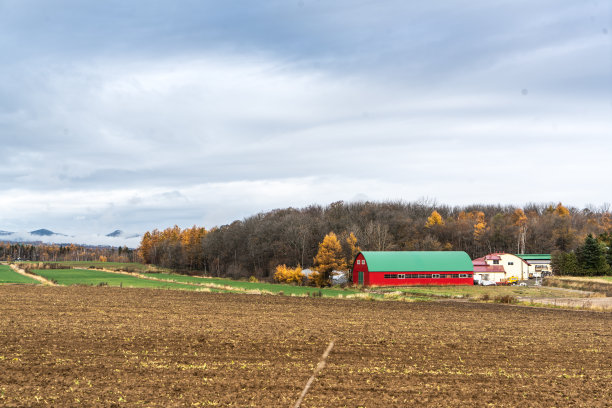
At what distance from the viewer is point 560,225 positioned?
12950 centimetres

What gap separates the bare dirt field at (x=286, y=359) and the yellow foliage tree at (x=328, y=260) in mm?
49270

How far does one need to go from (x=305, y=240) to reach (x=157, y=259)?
246ft

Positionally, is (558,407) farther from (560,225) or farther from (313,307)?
(560,225)

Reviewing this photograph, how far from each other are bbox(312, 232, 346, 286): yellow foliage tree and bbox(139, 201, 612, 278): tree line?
8212 millimetres

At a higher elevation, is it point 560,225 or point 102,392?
point 560,225

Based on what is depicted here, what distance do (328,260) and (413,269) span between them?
1430 cm

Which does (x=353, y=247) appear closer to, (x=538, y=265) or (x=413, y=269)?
(x=413, y=269)

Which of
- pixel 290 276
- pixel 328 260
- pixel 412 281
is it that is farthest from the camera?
pixel 290 276

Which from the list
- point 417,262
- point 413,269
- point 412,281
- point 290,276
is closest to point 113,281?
point 290,276

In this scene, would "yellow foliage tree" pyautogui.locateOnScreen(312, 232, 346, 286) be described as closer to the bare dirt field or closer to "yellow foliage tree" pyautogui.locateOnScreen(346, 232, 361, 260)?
"yellow foliage tree" pyautogui.locateOnScreen(346, 232, 361, 260)

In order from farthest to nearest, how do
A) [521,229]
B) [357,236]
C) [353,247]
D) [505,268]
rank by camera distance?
[521,229]
[357,236]
[353,247]
[505,268]

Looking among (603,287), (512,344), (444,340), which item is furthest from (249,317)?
(603,287)

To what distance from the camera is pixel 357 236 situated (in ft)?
342

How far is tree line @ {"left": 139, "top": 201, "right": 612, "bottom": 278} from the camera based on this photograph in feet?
360
